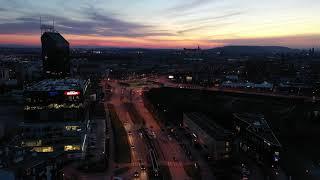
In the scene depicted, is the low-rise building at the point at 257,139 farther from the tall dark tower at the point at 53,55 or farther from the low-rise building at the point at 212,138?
the tall dark tower at the point at 53,55

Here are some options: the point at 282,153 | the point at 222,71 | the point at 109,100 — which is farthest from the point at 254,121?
A: the point at 222,71

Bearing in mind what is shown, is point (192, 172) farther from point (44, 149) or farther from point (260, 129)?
point (44, 149)

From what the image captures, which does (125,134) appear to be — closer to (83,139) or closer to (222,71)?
(83,139)

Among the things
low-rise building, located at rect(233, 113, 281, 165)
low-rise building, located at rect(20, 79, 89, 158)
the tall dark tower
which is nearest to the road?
low-rise building, located at rect(20, 79, 89, 158)

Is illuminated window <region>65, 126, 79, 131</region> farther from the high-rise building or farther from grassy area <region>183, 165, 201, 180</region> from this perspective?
the high-rise building

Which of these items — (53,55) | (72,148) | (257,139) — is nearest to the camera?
(72,148)

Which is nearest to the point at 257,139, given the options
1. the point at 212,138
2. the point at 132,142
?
the point at 212,138

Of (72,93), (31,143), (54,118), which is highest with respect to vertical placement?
(72,93)

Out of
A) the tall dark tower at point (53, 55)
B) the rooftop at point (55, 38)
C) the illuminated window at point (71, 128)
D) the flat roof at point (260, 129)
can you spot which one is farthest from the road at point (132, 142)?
the rooftop at point (55, 38)
